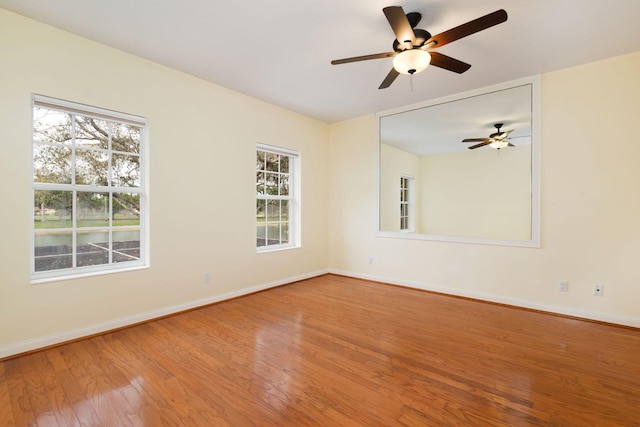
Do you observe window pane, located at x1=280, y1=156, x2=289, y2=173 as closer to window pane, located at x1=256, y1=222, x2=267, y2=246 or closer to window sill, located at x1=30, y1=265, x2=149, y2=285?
window pane, located at x1=256, y1=222, x2=267, y2=246

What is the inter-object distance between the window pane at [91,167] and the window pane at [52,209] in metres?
0.19

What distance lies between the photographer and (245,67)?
3.23 m

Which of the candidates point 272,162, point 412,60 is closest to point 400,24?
point 412,60

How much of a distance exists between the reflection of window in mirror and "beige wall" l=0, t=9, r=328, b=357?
5.21 ft

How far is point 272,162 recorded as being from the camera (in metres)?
4.59

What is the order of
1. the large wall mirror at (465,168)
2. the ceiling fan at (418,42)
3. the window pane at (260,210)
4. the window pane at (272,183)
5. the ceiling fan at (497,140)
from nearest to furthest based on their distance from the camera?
the ceiling fan at (418,42) < the large wall mirror at (465,168) < the ceiling fan at (497,140) < the window pane at (260,210) < the window pane at (272,183)

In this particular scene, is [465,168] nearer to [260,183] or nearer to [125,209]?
[260,183]

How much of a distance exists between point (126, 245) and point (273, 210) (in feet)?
6.76

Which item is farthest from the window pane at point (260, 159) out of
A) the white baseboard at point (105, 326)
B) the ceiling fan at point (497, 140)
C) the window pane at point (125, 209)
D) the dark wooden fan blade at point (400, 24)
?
the ceiling fan at point (497, 140)

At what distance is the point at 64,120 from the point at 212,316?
241 centimetres

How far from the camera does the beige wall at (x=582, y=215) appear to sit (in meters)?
2.98

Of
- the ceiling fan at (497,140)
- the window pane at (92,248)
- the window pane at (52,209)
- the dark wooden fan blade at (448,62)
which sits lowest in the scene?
the window pane at (92,248)

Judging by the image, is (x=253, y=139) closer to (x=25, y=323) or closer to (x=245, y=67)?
(x=245, y=67)

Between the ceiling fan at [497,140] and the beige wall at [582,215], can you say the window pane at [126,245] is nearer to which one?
the beige wall at [582,215]
